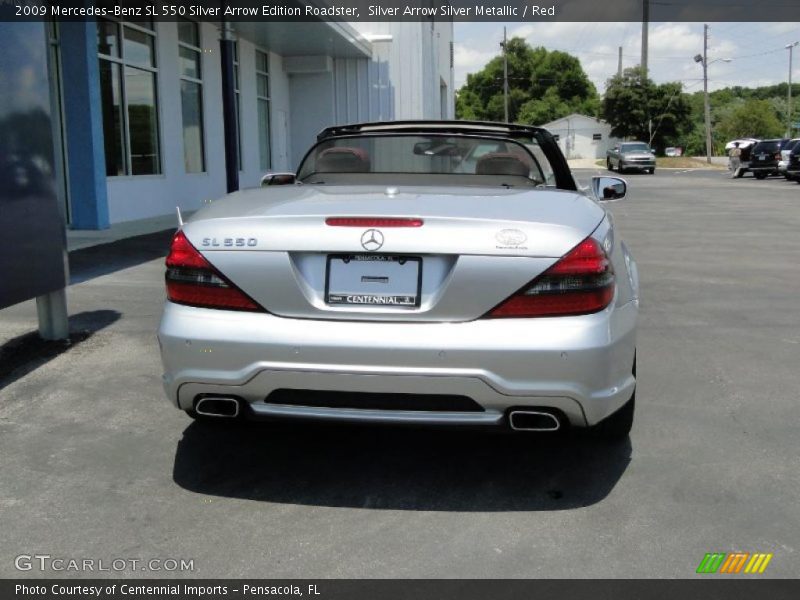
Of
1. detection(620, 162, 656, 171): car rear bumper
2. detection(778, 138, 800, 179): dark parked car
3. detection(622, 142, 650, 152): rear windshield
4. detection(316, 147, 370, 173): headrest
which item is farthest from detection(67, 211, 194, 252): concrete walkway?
detection(622, 142, 650, 152): rear windshield

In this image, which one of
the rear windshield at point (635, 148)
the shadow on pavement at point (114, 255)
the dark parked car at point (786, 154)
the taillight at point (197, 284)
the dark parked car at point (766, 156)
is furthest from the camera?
the rear windshield at point (635, 148)

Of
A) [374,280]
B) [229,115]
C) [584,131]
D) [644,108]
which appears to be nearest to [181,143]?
[229,115]

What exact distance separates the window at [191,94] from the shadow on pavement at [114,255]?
612cm

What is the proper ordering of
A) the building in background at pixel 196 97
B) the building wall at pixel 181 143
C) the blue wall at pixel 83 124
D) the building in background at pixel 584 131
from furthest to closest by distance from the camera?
1. the building in background at pixel 584 131
2. the building wall at pixel 181 143
3. the building in background at pixel 196 97
4. the blue wall at pixel 83 124

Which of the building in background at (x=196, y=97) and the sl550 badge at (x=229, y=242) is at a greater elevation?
the building in background at (x=196, y=97)

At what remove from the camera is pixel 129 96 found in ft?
52.0

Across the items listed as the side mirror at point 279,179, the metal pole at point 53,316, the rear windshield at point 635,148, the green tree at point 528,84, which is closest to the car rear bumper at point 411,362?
the side mirror at point 279,179

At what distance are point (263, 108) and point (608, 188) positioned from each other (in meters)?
20.6

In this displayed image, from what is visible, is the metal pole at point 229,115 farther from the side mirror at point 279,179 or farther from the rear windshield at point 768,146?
the rear windshield at point 768,146

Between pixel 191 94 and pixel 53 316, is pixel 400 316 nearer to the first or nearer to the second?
pixel 53 316

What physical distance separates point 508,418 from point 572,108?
383 feet

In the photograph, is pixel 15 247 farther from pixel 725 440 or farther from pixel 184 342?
pixel 725 440

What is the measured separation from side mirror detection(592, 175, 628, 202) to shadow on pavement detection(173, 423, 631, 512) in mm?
1988

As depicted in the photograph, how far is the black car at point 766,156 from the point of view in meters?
39.4
